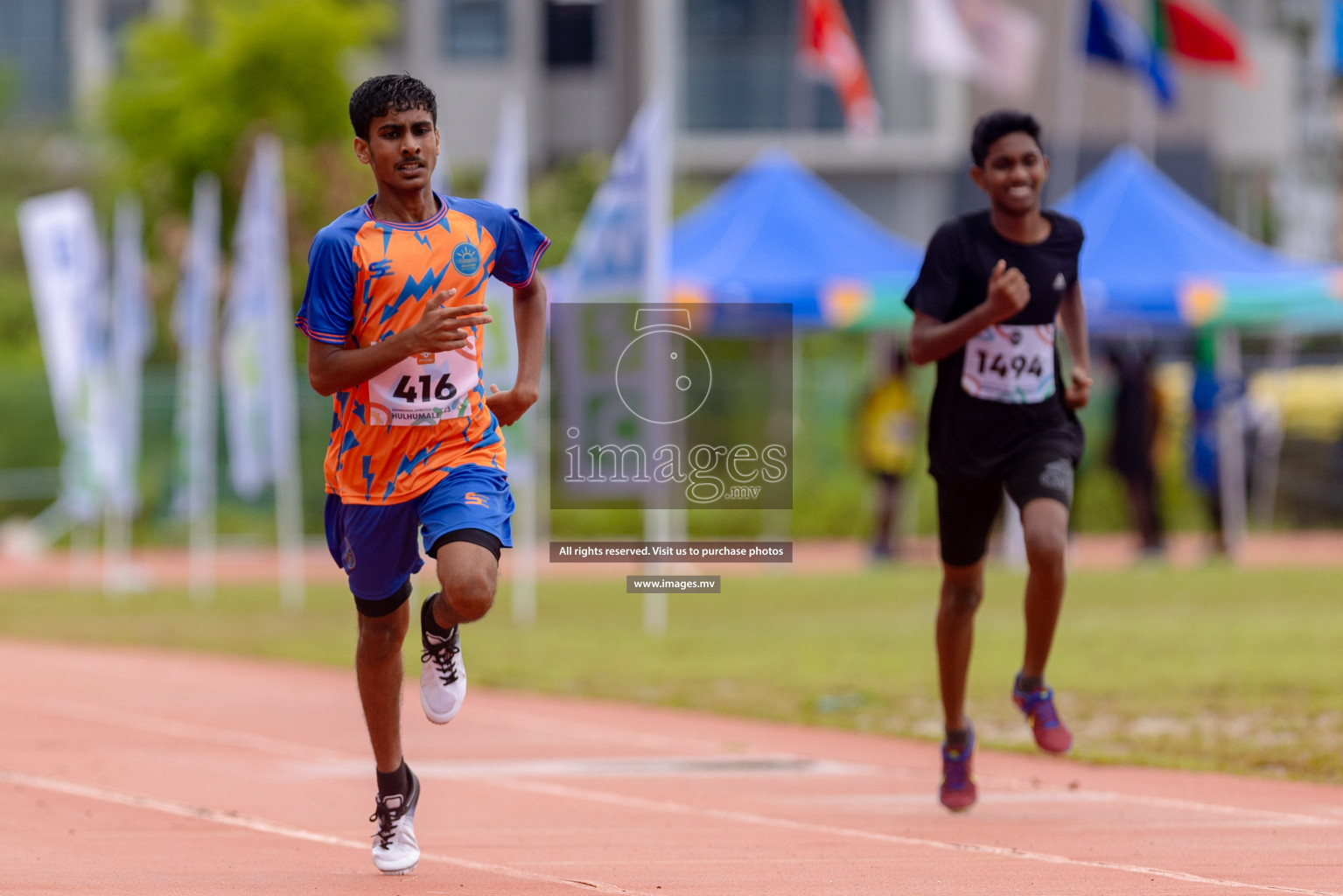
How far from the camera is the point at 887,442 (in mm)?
22125

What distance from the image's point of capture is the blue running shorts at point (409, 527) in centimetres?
571

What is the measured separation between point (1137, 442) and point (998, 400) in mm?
15572

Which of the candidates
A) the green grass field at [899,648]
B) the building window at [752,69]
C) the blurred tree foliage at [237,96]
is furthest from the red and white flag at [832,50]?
the building window at [752,69]

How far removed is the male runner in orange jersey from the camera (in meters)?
5.67

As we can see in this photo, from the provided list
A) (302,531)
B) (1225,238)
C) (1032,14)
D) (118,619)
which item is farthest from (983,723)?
(1032,14)

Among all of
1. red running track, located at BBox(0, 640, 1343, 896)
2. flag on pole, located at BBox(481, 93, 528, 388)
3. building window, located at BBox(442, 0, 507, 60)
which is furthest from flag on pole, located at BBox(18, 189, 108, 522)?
building window, located at BBox(442, 0, 507, 60)

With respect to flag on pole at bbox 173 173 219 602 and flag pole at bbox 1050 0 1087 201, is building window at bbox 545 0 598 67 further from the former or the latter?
flag on pole at bbox 173 173 219 602

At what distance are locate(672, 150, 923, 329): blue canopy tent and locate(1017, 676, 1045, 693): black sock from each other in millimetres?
13277

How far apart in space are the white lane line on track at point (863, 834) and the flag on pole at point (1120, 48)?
17571 millimetres

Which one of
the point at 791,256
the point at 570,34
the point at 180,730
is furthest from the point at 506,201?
the point at 570,34

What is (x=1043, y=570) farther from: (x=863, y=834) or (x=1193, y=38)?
(x=1193, y=38)

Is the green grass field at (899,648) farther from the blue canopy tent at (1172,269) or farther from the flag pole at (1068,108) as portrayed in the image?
the flag pole at (1068,108)

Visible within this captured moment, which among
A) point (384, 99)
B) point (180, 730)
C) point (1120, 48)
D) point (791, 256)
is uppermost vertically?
point (1120, 48)

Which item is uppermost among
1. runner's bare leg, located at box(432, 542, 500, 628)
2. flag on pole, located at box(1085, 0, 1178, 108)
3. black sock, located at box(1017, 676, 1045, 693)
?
flag on pole, located at box(1085, 0, 1178, 108)
